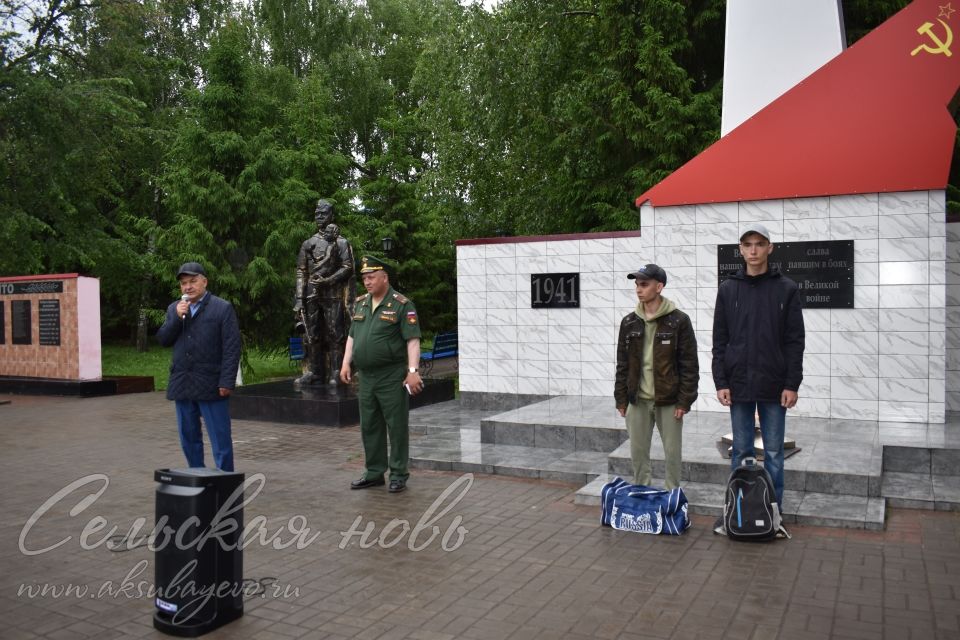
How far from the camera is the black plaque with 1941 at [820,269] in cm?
896

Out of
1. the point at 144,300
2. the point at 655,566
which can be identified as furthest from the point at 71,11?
the point at 655,566

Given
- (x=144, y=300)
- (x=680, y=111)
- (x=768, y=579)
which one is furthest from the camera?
(x=144, y=300)

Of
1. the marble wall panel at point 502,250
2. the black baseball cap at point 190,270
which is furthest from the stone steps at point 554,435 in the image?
the black baseball cap at point 190,270

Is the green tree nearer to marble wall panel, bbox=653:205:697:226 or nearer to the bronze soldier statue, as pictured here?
the bronze soldier statue

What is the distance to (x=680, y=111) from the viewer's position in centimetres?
1625

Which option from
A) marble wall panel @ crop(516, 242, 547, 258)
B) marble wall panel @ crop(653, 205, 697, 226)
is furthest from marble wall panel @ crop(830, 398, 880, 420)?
marble wall panel @ crop(516, 242, 547, 258)

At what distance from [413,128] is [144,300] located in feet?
37.2

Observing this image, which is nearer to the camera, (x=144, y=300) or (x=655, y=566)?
(x=655, y=566)

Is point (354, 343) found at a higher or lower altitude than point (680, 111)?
lower

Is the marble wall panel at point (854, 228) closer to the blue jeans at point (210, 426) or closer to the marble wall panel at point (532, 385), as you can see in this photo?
the marble wall panel at point (532, 385)

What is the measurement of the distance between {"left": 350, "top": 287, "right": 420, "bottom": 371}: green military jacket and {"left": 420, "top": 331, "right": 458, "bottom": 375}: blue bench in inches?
365

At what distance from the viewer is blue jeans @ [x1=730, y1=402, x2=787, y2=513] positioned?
5.64 metres

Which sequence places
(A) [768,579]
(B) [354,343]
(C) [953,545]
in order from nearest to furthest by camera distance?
(A) [768,579] < (C) [953,545] < (B) [354,343]

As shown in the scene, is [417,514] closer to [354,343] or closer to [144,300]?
[354,343]
